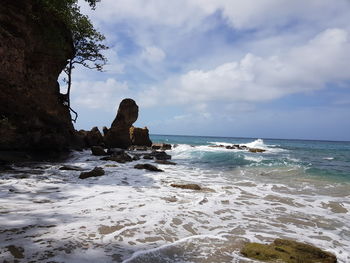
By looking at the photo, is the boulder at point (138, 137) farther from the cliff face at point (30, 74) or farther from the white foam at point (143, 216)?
the white foam at point (143, 216)

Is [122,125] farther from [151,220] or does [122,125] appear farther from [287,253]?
[287,253]

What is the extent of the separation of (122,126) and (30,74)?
15.8 metres

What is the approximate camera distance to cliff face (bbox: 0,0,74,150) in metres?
12.9

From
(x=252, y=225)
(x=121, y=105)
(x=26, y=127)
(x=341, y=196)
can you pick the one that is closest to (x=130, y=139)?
(x=121, y=105)

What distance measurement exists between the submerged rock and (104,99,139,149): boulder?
27.8m

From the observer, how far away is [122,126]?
3094cm

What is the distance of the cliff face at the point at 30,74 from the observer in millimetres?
12898

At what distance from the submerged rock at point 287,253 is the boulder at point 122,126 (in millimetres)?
27778

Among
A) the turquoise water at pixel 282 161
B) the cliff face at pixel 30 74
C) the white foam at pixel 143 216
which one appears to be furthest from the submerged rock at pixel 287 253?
the turquoise water at pixel 282 161

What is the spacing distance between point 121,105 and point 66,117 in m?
10.2

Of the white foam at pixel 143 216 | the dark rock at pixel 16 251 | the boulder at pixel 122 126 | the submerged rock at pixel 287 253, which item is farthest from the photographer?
the boulder at pixel 122 126

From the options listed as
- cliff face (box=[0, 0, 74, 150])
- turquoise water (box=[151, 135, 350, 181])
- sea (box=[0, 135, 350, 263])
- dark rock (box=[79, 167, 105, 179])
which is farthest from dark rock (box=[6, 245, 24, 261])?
turquoise water (box=[151, 135, 350, 181])

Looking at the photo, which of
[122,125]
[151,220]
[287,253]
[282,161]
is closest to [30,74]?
[151,220]

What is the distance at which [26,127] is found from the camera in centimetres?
1605
